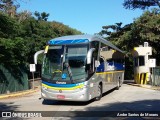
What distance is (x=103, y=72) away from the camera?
63.5 feet

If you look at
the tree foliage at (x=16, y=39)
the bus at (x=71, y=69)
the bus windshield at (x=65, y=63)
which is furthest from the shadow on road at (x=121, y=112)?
the tree foliage at (x=16, y=39)

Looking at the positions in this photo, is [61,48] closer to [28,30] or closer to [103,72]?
[103,72]

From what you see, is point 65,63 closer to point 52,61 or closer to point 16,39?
point 52,61

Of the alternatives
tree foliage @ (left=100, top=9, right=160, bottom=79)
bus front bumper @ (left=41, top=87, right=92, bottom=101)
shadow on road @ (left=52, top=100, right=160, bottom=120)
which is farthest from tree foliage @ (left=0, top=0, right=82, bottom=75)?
shadow on road @ (left=52, top=100, right=160, bottom=120)

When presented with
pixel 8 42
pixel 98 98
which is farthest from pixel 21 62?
pixel 98 98


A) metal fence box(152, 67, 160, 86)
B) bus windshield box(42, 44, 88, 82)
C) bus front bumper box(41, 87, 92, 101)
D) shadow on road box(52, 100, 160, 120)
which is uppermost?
bus windshield box(42, 44, 88, 82)

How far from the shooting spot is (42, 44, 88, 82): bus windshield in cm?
1608

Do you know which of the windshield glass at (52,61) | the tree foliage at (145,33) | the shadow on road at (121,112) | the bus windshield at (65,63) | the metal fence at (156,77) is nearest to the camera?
the shadow on road at (121,112)

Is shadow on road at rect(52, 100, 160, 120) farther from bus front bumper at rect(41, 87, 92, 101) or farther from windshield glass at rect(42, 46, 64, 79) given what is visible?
windshield glass at rect(42, 46, 64, 79)

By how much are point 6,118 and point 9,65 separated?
16.6 meters

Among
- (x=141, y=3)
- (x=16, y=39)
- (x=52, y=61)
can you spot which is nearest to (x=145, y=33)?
(x=141, y=3)

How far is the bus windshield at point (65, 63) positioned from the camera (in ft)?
52.7

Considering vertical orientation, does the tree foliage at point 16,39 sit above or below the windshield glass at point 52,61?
above

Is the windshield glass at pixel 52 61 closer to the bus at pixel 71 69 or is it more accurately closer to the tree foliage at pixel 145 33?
the bus at pixel 71 69
